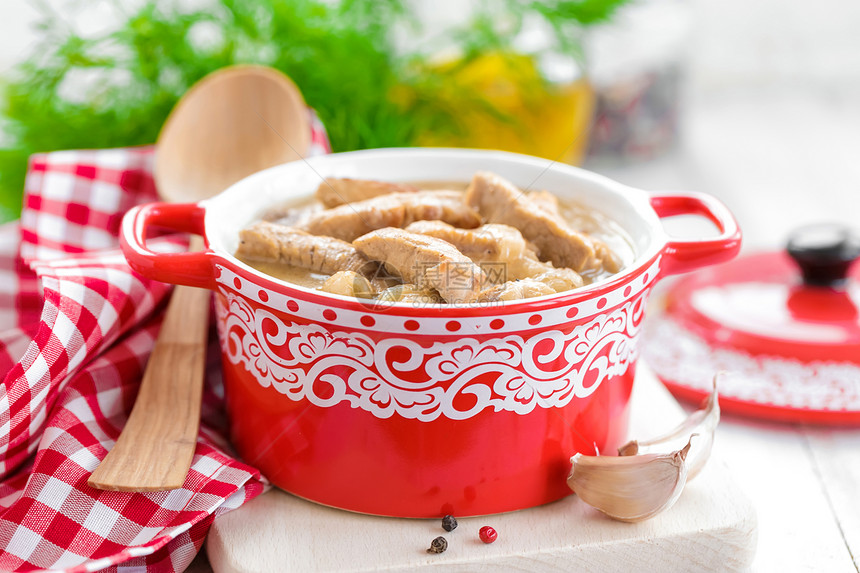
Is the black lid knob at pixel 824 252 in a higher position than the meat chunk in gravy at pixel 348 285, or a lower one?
A: lower

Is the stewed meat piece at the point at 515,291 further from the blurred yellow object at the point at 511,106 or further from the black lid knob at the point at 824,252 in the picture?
the blurred yellow object at the point at 511,106

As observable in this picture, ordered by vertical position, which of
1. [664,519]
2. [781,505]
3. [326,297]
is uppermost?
[326,297]

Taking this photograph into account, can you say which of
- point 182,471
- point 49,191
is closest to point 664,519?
point 182,471

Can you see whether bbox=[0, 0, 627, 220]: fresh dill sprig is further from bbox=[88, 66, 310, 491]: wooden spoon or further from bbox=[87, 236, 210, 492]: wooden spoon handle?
bbox=[87, 236, 210, 492]: wooden spoon handle

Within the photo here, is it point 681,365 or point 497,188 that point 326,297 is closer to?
point 497,188

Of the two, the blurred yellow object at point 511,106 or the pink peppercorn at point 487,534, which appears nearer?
the pink peppercorn at point 487,534

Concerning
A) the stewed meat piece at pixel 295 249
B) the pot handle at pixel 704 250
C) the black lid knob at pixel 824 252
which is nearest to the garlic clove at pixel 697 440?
the pot handle at pixel 704 250

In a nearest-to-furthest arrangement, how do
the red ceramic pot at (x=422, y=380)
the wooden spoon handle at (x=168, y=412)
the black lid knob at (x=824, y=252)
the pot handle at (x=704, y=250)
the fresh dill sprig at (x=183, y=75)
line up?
the red ceramic pot at (x=422, y=380) → the wooden spoon handle at (x=168, y=412) → the pot handle at (x=704, y=250) → the black lid knob at (x=824, y=252) → the fresh dill sprig at (x=183, y=75)
